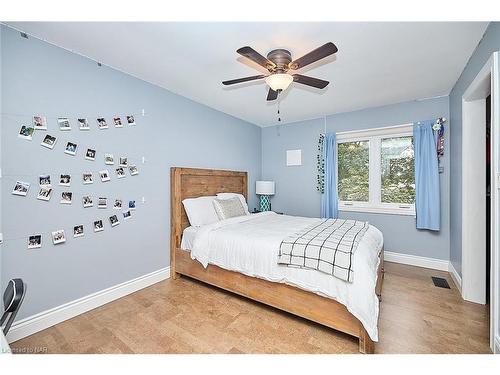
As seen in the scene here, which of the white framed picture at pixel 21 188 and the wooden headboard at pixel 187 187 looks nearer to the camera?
the white framed picture at pixel 21 188

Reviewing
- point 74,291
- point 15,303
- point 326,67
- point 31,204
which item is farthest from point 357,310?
point 31,204

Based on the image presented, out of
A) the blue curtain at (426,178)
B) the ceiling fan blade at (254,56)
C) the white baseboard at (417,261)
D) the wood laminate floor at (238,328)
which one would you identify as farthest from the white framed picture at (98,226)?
the blue curtain at (426,178)

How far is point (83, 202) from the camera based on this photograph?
82.2 inches

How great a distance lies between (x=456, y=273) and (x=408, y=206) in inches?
39.9

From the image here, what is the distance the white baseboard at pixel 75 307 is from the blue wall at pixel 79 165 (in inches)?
2.0

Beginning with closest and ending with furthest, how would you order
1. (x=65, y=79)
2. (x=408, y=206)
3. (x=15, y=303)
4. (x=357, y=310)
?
(x=15, y=303) < (x=357, y=310) < (x=65, y=79) < (x=408, y=206)

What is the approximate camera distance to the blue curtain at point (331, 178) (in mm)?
3779

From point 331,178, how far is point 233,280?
2.45m

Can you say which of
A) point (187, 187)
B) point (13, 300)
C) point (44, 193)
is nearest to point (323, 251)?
point (13, 300)

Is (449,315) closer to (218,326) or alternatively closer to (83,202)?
(218,326)

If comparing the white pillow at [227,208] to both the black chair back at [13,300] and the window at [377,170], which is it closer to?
the window at [377,170]

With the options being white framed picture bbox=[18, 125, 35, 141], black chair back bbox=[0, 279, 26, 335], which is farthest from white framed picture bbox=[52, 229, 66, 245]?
black chair back bbox=[0, 279, 26, 335]

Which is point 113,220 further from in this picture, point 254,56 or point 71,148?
point 254,56

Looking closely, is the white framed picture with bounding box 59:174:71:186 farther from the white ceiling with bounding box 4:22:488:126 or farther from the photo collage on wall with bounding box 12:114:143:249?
the white ceiling with bounding box 4:22:488:126
